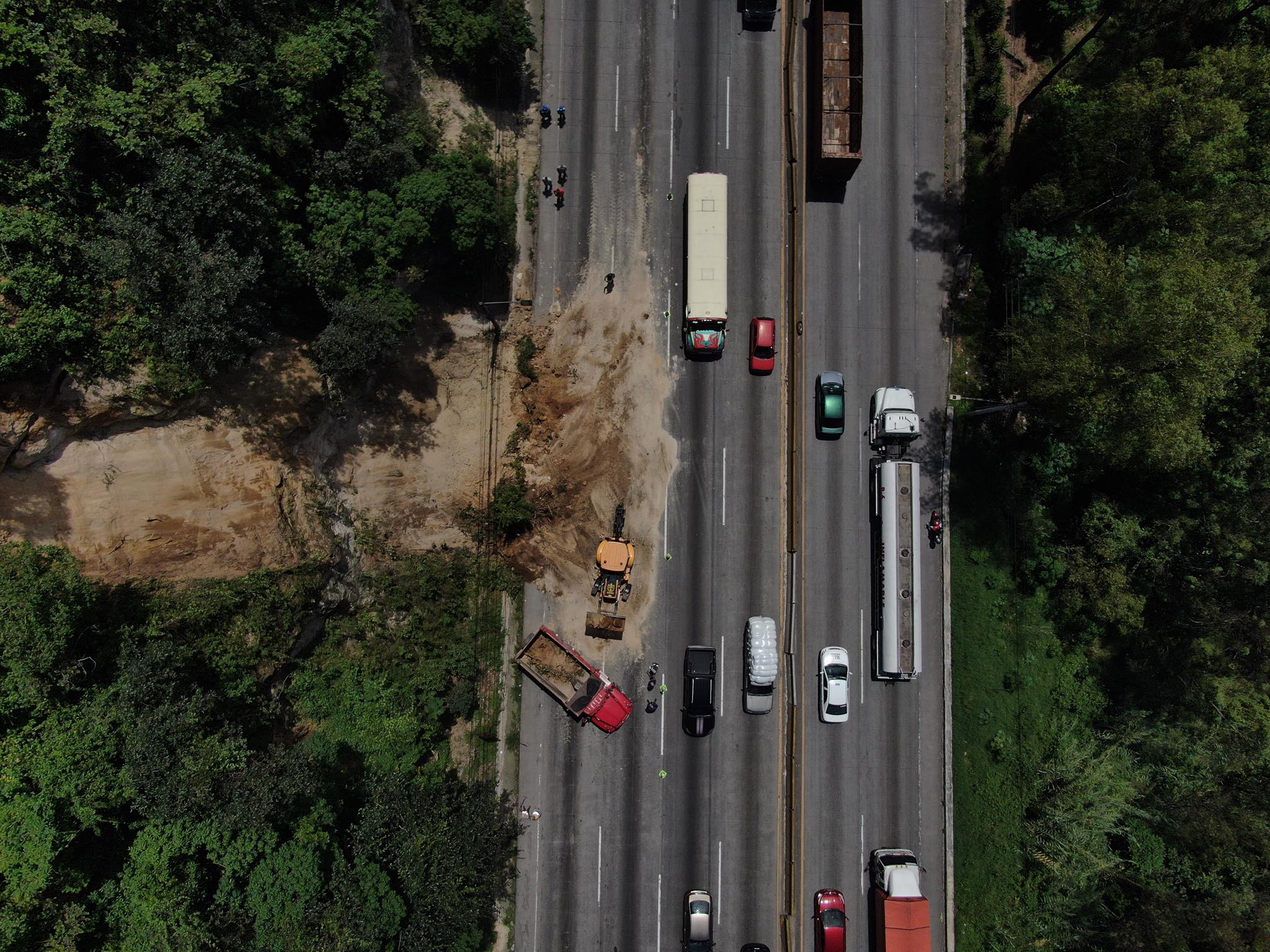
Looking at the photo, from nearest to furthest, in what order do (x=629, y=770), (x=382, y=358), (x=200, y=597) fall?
(x=200, y=597)
(x=382, y=358)
(x=629, y=770)

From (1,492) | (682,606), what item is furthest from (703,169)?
(1,492)

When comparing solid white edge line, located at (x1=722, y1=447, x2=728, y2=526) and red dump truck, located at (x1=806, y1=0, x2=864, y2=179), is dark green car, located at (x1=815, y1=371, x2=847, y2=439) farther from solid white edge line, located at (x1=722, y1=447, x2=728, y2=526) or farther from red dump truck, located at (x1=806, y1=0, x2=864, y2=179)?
red dump truck, located at (x1=806, y1=0, x2=864, y2=179)

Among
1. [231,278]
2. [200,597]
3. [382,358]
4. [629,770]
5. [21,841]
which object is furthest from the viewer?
[629,770]

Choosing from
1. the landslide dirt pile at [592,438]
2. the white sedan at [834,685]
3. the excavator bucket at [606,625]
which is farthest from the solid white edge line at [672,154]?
the white sedan at [834,685]

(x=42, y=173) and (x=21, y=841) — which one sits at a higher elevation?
(x=42, y=173)

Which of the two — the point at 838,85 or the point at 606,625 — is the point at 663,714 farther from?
the point at 838,85

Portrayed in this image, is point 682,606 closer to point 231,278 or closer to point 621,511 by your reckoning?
point 621,511
